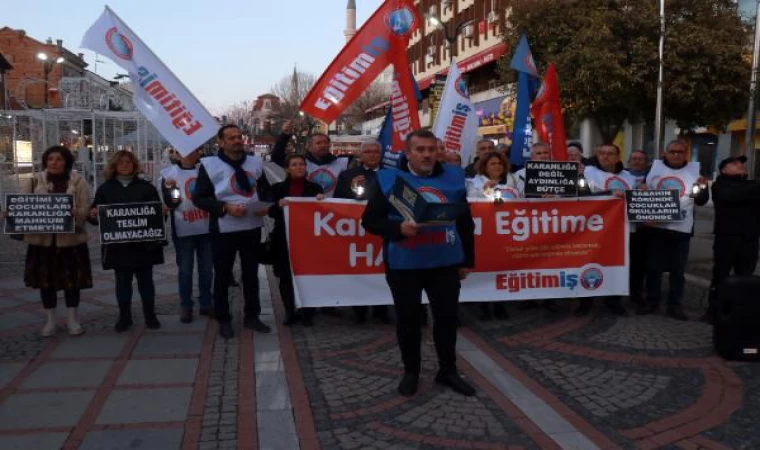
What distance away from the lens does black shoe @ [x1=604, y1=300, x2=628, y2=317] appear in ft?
22.2

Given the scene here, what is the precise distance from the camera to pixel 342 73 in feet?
22.0

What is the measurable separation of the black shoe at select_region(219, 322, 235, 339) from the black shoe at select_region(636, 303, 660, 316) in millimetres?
4099

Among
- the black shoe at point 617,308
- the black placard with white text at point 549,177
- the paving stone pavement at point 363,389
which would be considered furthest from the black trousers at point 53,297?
the black shoe at point 617,308

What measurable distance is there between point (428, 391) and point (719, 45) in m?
16.9

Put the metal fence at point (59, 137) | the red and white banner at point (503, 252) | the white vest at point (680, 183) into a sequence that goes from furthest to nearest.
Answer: the metal fence at point (59, 137), the white vest at point (680, 183), the red and white banner at point (503, 252)

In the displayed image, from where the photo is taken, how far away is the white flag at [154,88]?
5812 millimetres

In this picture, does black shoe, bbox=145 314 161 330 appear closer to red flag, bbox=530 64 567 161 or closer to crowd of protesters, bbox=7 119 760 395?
crowd of protesters, bbox=7 119 760 395

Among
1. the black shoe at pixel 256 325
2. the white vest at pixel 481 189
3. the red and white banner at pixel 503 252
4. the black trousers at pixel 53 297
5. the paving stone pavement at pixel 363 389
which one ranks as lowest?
→ the paving stone pavement at pixel 363 389

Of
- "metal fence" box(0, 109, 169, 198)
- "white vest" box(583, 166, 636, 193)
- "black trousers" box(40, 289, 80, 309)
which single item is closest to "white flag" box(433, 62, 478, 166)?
"white vest" box(583, 166, 636, 193)

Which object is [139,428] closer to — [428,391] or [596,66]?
[428,391]

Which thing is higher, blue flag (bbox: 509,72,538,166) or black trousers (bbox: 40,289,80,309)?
blue flag (bbox: 509,72,538,166)

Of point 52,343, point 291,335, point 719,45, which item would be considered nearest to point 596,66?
point 719,45

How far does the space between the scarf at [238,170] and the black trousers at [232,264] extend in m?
0.41

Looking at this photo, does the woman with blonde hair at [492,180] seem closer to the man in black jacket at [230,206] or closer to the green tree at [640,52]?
the man in black jacket at [230,206]
